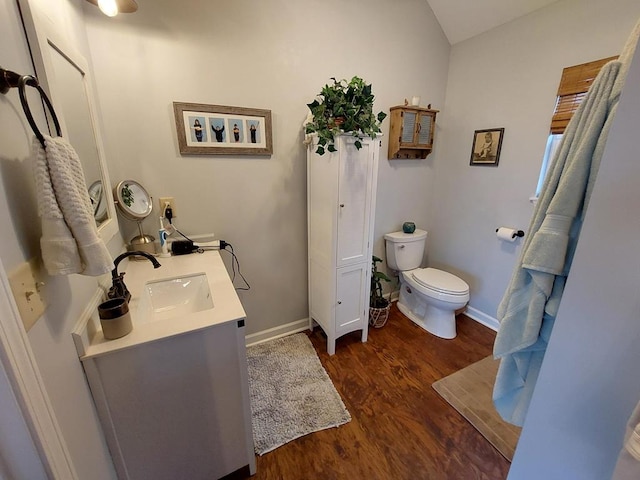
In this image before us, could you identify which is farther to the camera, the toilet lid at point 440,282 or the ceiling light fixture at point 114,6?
the toilet lid at point 440,282

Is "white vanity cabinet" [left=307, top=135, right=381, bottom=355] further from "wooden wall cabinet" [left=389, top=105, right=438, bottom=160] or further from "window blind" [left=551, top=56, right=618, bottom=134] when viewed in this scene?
"window blind" [left=551, top=56, right=618, bottom=134]

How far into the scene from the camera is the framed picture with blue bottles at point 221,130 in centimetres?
151

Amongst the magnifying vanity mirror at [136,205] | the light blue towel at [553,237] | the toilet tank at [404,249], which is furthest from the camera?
the toilet tank at [404,249]

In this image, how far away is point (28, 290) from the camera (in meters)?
0.55

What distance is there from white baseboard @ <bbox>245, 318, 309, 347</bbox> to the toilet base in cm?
97

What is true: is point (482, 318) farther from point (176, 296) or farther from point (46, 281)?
point (46, 281)

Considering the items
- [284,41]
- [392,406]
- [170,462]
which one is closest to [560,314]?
[392,406]

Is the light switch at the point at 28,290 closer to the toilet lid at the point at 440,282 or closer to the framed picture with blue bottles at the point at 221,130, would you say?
the framed picture with blue bottles at the point at 221,130

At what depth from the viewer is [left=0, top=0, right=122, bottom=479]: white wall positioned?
0.55 metres

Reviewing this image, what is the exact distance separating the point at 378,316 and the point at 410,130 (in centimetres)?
158

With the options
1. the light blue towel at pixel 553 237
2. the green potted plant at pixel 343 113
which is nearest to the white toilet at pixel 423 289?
the green potted plant at pixel 343 113

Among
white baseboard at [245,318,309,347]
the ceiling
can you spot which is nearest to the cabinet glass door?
the ceiling

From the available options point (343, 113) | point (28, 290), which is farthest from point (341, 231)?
point (28, 290)

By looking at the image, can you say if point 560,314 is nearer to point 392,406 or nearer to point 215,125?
point 392,406
